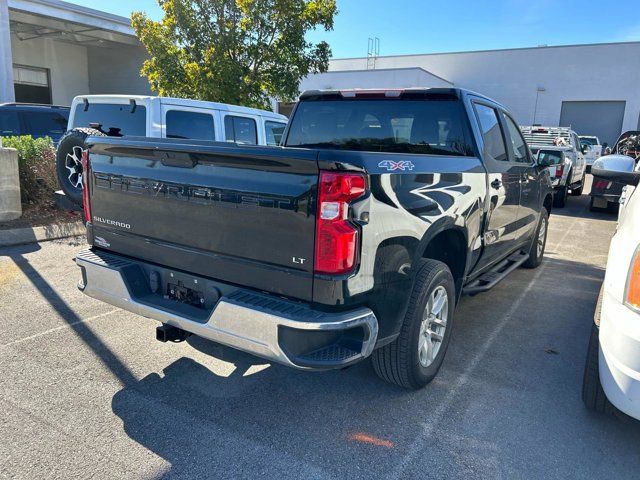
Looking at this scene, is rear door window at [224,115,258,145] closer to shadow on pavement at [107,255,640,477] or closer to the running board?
the running board

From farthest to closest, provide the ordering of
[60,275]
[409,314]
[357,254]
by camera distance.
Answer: [60,275] < [409,314] < [357,254]

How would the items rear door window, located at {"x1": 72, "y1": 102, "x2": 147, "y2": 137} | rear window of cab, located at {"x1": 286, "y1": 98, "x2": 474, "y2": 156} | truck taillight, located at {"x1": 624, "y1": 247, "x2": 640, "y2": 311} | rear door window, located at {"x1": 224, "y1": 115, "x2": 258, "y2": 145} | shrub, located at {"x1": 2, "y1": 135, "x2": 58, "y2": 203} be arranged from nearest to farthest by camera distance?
truck taillight, located at {"x1": 624, "y1": 247, "x2": 640, "y2": 311}
rear window of cab, located at {"x1": 286, "y1": 98, "x2": 474, "y2": 156}
rear door window, located at {"x1": 72, "y1": 102, "x2": 147, "y2": 137}
rear door window, located at {"x1": 224, "y1": 115, "x2": 258, "y2": 145}
shrub, located at {"x1": 2, "y1": 135, "x2": 58, "y2": 203}

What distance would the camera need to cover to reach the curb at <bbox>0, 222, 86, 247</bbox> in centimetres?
689

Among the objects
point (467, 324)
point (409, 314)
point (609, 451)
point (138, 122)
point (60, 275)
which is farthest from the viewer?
point (138, 122)

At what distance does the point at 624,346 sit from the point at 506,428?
88 centimetres

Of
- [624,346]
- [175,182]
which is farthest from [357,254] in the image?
[624,346]

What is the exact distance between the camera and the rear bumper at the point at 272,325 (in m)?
2.48

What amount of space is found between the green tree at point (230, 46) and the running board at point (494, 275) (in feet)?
25.4

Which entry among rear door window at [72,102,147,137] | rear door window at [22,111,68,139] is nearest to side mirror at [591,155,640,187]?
rear door window at [72,102,147,137]

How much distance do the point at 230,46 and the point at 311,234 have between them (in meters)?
9.92

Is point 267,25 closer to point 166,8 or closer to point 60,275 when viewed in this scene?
point 166,8

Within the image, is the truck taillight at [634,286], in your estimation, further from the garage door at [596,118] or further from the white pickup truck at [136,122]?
the garage door at [596,118]

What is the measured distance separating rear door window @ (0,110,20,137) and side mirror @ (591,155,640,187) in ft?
38.7

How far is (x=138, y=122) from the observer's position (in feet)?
22.0
